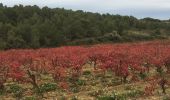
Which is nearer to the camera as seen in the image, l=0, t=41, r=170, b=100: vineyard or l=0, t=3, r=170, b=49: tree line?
l=0, t=41, r=170, b=100: vineyard

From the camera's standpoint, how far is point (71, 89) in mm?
24500

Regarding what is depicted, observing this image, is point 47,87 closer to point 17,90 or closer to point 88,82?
point 17,90

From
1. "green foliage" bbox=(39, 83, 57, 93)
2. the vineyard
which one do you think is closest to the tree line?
the vineyard

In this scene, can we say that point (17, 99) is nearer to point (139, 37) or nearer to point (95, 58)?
point (95, 58)

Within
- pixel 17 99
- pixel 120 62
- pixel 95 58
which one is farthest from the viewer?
pixel 95 58

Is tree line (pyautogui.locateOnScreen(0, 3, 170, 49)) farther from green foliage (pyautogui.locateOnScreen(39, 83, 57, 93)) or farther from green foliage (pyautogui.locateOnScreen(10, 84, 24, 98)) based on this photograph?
green foliage (pyautogui.locateOnScreen(39, 83, 57, 93))

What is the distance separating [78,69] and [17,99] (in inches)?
295

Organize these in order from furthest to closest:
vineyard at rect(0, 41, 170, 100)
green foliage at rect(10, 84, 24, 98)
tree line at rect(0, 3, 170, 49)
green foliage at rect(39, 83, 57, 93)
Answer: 1. tree line at rect(0, 3, 170, 49)
2. green foliage at rect(39, 83, 57, 93)
3. green foliage at rect(10, 84, 24, 98)
4. vineyard at rect(0, 41, 170, 100)

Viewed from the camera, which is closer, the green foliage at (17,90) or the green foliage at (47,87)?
the green foliage at (17,90)

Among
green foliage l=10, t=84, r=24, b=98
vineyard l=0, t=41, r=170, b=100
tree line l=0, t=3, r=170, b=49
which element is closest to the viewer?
vineyard l=0, t=41, r=170, b=100

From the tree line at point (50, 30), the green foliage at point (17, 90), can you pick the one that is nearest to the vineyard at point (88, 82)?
the green foliage at point (17, 90)

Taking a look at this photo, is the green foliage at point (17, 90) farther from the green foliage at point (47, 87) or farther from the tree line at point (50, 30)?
the tree line at point (50, 30)

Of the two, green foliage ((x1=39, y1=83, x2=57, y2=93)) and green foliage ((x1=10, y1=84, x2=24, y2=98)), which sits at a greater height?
green foliage ((x1=39, y1=83, x2=57, y2=93))

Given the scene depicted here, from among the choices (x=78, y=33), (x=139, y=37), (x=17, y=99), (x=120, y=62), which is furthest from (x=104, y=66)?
(x=139, y=37)
